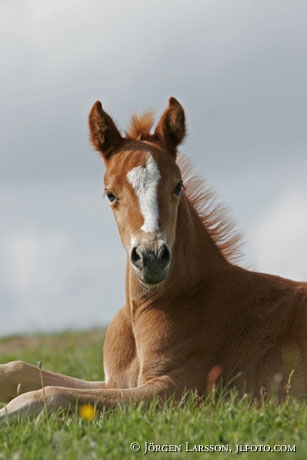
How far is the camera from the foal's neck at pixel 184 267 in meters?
6.61

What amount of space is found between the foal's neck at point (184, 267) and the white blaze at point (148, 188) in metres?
0.63

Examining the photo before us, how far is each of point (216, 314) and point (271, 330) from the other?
487mm

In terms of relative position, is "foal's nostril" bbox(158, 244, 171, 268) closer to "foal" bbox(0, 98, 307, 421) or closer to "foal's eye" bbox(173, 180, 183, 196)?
"foal" bbox(0, 98, 307, 421)

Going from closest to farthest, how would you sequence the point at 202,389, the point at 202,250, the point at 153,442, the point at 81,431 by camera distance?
the point at 153,442 < the point at 81,431 < the point at 202,389 < the point at 202,250

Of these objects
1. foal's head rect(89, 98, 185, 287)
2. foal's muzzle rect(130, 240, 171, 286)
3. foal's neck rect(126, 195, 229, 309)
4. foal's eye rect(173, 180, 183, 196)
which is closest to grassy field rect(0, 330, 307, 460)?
foal's muzzle rect(130, 240, 171, 286)

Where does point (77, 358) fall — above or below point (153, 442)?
above

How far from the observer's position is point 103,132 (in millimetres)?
6793

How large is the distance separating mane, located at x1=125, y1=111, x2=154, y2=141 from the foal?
0.01 metres

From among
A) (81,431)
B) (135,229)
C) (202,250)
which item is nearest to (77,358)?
(202,250)

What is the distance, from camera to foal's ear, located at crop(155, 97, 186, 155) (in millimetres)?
6898

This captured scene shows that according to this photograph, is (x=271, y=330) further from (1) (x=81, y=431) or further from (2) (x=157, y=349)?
(1) (x=81, y=431)

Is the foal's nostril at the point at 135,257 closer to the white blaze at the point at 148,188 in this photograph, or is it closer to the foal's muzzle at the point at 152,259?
the foal's muzzle at the point at 152,259

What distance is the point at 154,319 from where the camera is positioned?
656 cm

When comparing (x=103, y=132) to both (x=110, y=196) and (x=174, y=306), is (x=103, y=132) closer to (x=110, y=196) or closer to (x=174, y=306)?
(x=110, y=196)
